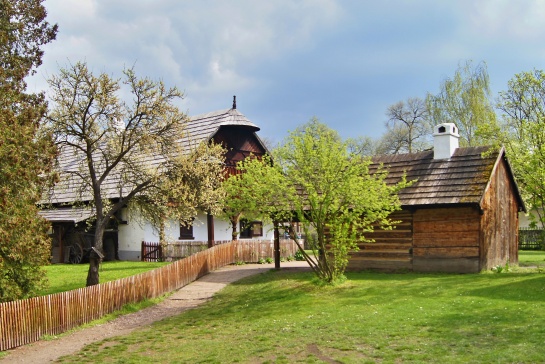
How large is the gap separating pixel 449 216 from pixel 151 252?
1694 cm

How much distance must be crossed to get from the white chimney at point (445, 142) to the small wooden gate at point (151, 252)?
51.3 feet

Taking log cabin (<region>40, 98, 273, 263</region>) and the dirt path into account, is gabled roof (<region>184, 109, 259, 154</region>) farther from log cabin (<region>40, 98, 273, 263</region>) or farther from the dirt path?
the dirt path

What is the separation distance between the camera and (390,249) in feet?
76.0

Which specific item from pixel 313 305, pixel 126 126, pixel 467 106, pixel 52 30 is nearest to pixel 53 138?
pixel 126 126

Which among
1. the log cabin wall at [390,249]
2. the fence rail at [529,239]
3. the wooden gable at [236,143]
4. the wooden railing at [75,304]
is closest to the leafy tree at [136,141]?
the wooden railing at [75,304]

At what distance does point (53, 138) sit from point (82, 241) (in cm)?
1602

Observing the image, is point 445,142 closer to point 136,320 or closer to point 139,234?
point 136,320

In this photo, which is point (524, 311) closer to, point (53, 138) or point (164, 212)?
point (164, 212)

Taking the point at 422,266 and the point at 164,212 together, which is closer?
the point at 164,212

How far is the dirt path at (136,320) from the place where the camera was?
43.1ft

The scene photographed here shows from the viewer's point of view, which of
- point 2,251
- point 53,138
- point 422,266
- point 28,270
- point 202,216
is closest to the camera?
point 2,251

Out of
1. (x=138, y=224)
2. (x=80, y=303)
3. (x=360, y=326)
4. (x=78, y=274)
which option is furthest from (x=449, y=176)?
(x=138, y=224)

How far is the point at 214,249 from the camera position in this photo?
27281mm

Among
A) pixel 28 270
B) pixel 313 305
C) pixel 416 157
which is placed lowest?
pixel 313 305
